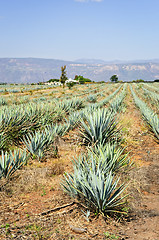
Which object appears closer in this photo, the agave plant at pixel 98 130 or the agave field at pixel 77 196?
the agave field at pixel 77 196

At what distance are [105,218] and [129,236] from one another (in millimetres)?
360

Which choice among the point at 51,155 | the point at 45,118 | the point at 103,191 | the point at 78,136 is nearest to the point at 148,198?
the point at 103,191

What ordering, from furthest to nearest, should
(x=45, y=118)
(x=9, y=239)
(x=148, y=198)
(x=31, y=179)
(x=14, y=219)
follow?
(x=45, y=118)
(x=31, y=179)
(x=148, y=198)
(x=14, y=219)
(x=9, y=239)

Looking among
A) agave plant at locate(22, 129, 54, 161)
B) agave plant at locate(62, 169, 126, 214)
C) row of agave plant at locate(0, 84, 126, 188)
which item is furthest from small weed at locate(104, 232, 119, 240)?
agave plant at locate(22, 129, 54, 161)

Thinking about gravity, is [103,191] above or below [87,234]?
above

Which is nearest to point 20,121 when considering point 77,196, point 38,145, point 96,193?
point 38,145

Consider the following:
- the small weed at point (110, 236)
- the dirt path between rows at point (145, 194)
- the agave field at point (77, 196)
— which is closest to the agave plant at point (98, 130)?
the agave field at point (77, 196)

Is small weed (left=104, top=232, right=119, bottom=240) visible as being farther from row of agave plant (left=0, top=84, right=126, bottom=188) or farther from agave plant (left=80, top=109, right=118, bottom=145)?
agave plant (left=80, top=109, right=118, bottom=145)

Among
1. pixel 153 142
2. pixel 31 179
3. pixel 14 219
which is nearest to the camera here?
pixel 14 219

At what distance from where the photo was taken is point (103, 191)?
2.74 meters

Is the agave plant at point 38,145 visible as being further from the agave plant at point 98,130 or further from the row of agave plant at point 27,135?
the agave plant at point 98,130

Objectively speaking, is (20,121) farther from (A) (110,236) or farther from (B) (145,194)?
(A) (110,236)

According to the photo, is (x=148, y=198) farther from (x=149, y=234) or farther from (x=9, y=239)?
(x=9, y=239)

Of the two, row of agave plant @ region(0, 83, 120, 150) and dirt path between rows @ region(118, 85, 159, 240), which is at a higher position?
row of agave plant @ region(0, 83, 120, 150)
